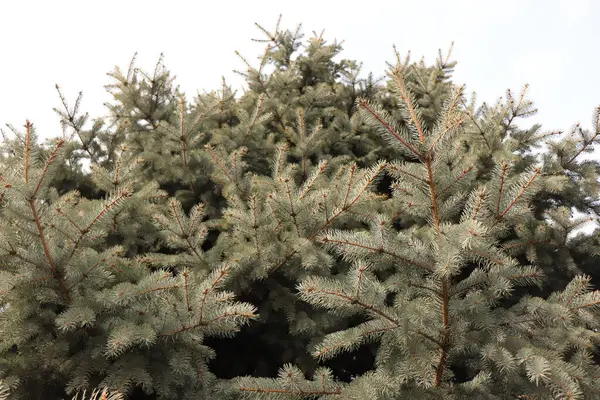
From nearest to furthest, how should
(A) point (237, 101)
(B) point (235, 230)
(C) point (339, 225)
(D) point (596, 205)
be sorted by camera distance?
(B) point (235, 230) < (C) point (339, 225) < (D) point (596, 205) < (A) point (237, 101)

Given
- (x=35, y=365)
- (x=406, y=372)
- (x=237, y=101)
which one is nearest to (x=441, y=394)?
(x=406, y=372)

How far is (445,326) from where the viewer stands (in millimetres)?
2436

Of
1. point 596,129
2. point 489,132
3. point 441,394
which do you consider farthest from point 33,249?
point 596,129

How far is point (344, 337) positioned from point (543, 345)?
1.30 m

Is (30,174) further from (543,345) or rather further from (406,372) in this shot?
(543,345)

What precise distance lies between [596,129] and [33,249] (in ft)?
15.1

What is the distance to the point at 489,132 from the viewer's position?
13.9 feet

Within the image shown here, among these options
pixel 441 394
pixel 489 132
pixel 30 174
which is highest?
pixel 489 132

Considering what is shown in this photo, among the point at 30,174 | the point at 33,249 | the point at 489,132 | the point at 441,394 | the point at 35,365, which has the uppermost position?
the point at 489,132

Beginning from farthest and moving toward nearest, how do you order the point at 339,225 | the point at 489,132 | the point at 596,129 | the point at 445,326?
the point at 596,129
the point at 489,132
the point at 339,225
the point at 445,326

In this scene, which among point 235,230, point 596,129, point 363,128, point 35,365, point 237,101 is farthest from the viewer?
point 237,101

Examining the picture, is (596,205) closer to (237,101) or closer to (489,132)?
(489,132)

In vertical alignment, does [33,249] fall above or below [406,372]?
above

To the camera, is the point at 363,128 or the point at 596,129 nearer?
the point at 596,129
